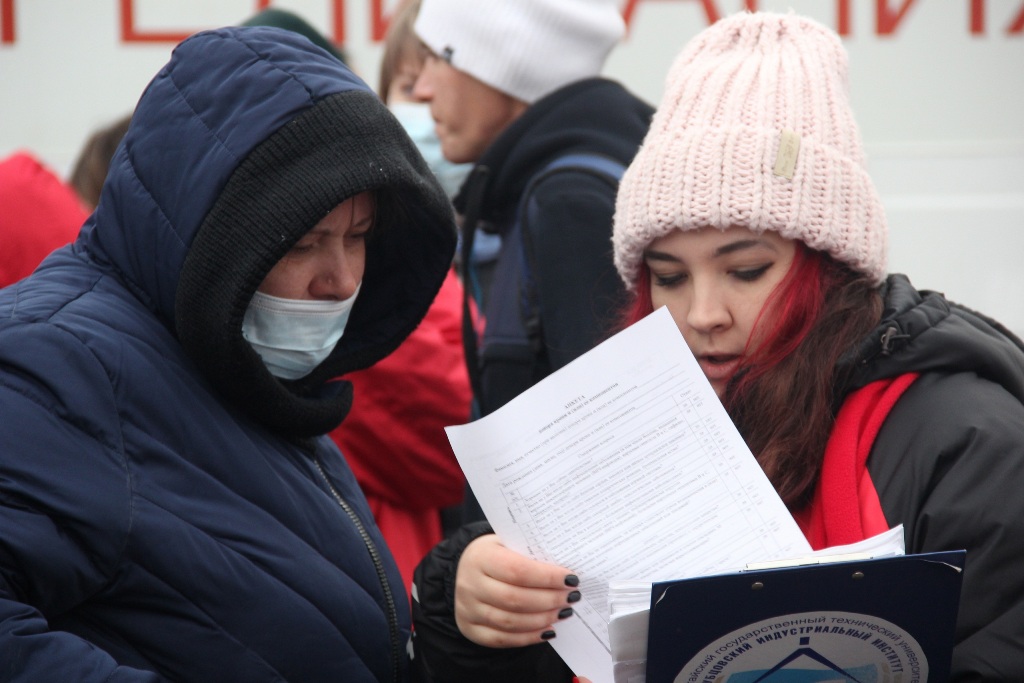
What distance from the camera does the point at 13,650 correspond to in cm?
133

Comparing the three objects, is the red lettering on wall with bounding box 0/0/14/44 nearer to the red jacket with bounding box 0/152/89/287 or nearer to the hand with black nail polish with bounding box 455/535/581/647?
the red jacket with bounding box 0/152/89/287

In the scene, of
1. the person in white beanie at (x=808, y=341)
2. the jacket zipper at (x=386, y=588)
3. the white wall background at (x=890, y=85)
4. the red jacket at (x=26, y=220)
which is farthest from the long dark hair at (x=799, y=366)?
the white wall background at (x=890, y=85)

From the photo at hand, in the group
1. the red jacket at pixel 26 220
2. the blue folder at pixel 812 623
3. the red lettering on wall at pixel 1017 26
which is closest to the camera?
the blue folder at pixel 812 623

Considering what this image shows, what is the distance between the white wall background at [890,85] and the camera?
12.7ft

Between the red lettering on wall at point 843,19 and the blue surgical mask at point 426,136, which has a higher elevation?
the red lettering on wall at point 843,19

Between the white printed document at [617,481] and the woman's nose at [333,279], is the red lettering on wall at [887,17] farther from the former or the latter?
the white printed document at [617,481]

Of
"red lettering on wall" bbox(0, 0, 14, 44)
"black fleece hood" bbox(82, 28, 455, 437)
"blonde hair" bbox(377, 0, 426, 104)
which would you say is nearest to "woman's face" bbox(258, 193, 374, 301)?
"black fleece hood" bbox(82, 28, 455, 437)

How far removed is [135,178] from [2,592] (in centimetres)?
63

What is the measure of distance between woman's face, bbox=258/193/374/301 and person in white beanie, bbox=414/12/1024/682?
417 millimetres

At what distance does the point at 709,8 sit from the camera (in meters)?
3.98

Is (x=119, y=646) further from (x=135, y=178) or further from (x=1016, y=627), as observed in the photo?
(x=1016, y=627)

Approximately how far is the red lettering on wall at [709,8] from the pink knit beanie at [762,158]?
212 cm

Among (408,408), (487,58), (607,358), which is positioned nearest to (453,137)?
(487,58)

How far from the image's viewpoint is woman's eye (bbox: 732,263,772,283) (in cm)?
177
